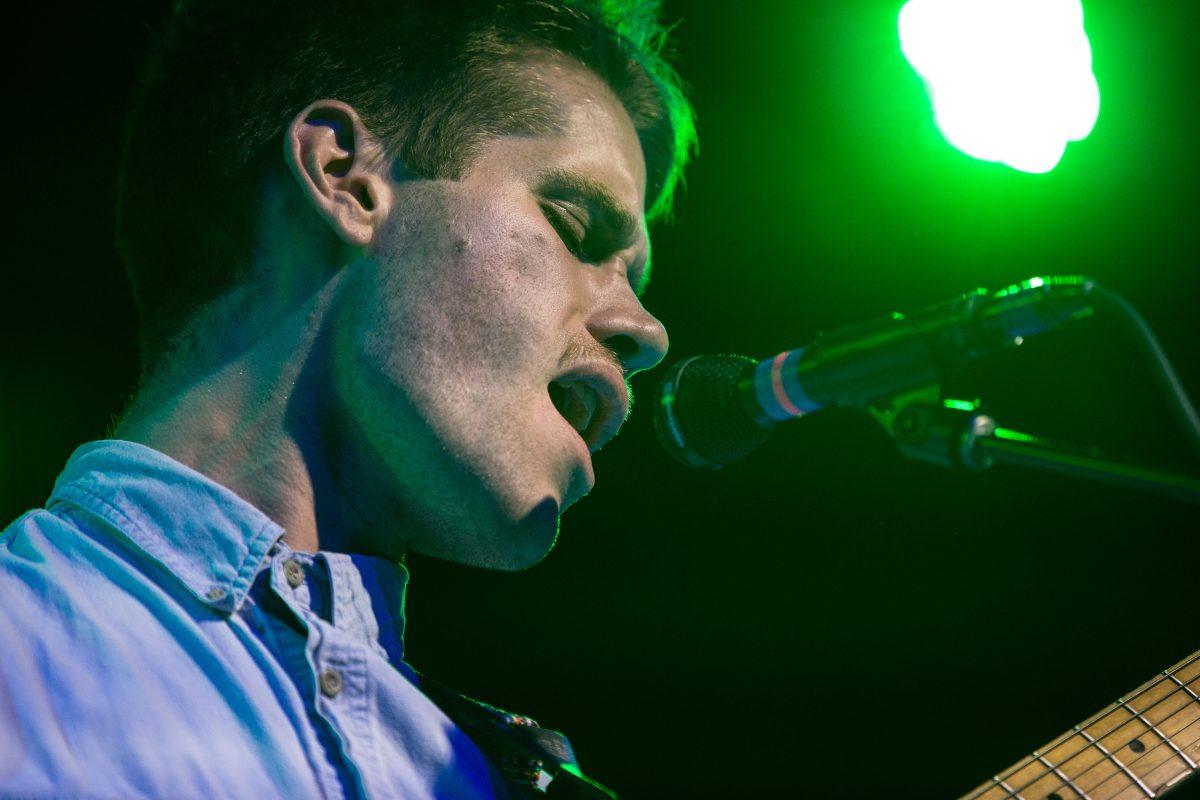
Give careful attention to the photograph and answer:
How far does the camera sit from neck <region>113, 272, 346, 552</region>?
152 cm

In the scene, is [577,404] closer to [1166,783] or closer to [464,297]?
[464,297]

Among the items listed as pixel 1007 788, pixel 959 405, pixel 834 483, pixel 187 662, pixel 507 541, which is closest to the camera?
pixel 187 662

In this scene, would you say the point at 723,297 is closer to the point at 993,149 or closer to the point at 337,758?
the point at 993,149

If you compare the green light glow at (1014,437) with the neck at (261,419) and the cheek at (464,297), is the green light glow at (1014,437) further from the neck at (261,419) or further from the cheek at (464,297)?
the neck at (261,419)

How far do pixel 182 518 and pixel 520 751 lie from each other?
711mm

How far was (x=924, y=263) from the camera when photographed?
3.23 meters

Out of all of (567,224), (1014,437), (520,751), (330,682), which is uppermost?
Result: (567,224)

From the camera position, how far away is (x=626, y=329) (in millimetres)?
1858

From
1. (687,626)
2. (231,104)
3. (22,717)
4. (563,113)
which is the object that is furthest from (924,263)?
(22,717)

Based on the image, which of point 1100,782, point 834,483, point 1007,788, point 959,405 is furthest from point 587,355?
point 834,483

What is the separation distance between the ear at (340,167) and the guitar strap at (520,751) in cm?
88

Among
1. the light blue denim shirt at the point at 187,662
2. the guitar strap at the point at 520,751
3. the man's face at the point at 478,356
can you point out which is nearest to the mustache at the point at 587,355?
the man's face at the point at 478,356

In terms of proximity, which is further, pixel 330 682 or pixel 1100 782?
pixel 1100 782

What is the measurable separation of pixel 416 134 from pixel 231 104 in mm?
412
